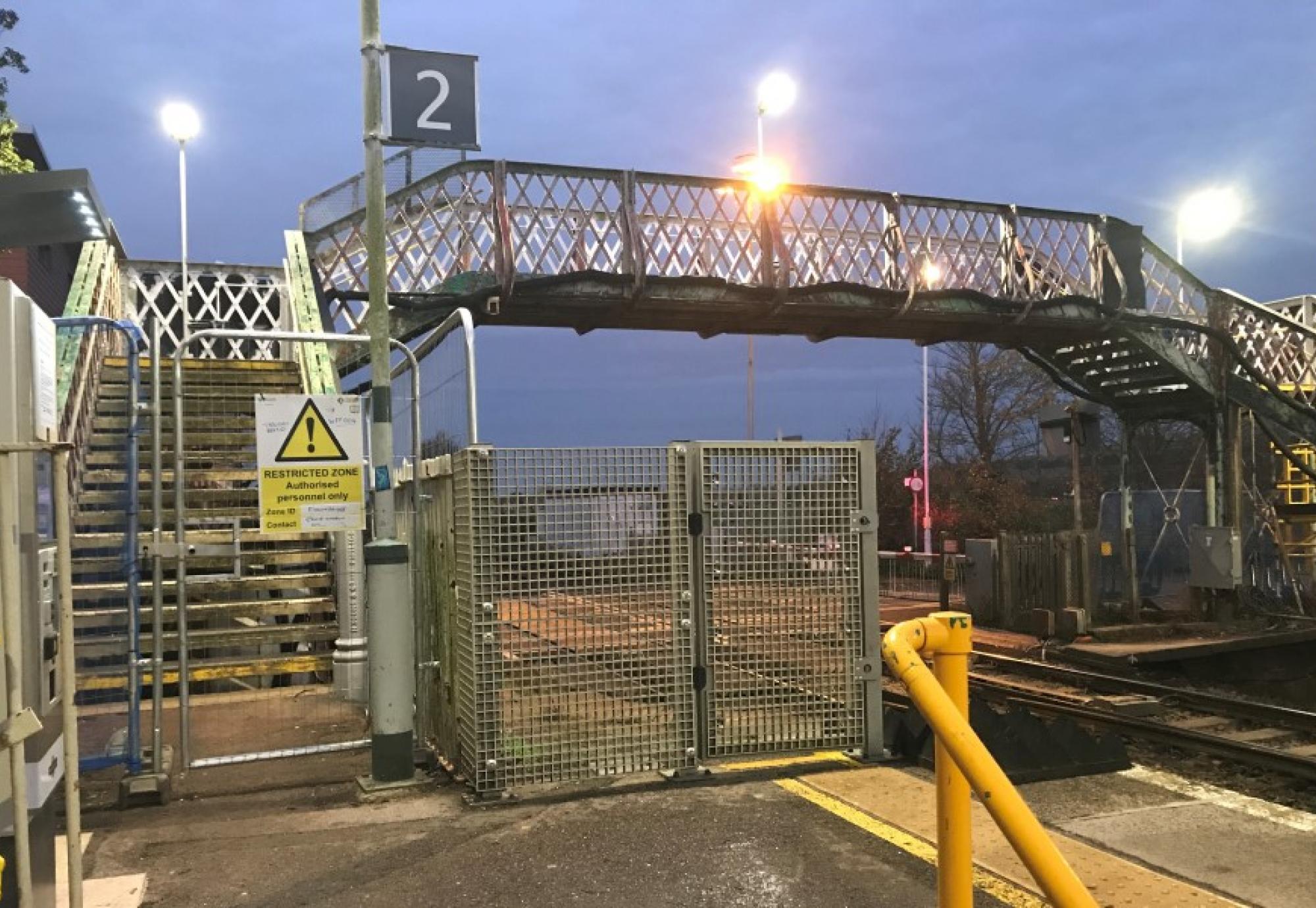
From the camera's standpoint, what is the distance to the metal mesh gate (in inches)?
246

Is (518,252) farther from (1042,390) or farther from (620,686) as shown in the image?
(1042,390)

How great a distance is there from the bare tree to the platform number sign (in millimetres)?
32429

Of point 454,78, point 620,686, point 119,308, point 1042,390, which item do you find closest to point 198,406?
point 119,308

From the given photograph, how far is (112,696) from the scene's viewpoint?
30.1 feet

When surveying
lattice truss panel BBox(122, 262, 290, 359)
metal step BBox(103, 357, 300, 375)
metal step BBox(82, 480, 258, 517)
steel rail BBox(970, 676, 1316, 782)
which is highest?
lattice truss panel BBox(122, 262, 290, 359)

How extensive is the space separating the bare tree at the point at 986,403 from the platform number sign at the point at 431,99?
32429 millimetres

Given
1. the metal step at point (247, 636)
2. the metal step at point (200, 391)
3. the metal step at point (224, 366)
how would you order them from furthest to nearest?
the metal step at point (224, 366) → the metal step at point (200, 391) → the metal step at point (247, 636)

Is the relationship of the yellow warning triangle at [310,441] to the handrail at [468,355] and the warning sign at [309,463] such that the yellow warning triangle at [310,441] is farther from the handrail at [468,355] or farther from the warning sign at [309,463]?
the handrail at [468,355]

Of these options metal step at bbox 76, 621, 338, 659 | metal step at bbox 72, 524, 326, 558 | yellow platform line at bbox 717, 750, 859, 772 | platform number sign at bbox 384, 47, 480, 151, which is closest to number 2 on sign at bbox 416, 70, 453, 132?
platform number sign at bbox 384, 47, 480, 151

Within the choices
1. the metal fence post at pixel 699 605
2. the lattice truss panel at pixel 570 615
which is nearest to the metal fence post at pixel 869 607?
the metal fence post at pixel 699 605

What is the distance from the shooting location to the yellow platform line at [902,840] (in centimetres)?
461

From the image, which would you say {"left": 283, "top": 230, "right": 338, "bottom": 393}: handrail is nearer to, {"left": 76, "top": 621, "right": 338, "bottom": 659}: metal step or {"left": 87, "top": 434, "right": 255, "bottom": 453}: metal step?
{"left": 87, "top": 434, "right": 255, "bottom": 453}: metal step

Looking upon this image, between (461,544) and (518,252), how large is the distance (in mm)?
7489

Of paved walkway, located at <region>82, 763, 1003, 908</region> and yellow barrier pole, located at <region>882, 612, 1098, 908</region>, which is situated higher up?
yellow barrier pole, located at <region>882, 612, 1098, 908</region>
